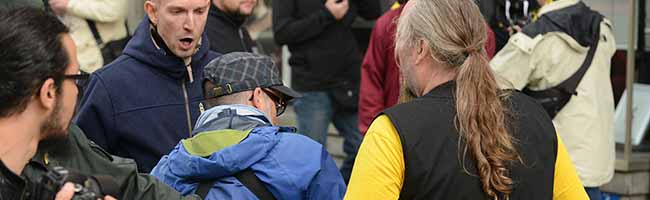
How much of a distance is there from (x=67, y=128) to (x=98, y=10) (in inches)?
192

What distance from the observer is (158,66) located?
496cm

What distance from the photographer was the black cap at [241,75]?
13.3ft

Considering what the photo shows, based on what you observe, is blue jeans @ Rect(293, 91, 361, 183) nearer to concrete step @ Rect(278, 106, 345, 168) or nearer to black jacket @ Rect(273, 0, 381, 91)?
black jacket @ Rect(273, 0, 381, 91)

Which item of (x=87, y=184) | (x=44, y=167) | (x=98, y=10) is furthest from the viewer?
(x=98, y=10)

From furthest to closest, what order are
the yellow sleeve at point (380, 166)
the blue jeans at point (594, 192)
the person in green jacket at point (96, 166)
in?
→ 1. the blue jeans at point (594, 192)
2. the yellow sleeve at point (380, 166)
3. the person in green jacket at point (96, 166)

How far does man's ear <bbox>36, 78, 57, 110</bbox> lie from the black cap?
1335mm

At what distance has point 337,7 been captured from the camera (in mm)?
7727

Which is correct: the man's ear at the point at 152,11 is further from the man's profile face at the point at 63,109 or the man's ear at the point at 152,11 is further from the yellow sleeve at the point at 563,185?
the man's profile face at the point at 63,109

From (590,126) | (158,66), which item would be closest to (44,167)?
(158,66)

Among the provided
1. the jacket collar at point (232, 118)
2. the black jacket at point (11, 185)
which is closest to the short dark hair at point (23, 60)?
the black jacket at point (11, 185)

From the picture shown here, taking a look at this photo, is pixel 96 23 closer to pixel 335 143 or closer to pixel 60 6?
pixel 60 6

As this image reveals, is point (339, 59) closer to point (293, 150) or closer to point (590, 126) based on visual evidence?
point (590, 126)

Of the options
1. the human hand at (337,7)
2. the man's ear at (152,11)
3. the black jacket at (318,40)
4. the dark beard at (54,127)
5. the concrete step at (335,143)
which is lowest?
the concrete step at (335,143)

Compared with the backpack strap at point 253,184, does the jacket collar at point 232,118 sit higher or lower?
higher
